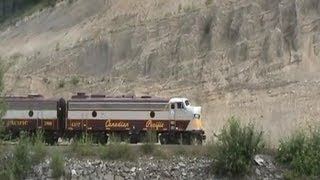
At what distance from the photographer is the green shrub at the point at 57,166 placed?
30422 mm

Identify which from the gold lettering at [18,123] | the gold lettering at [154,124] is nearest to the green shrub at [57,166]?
the gold lettering at [154,124]

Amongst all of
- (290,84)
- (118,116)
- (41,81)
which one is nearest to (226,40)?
(290,84)

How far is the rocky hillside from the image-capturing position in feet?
162

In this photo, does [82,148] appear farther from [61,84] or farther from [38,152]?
[61,84]

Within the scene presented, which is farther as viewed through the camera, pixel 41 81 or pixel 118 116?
pixel 41 81

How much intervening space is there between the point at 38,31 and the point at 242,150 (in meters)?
44.5

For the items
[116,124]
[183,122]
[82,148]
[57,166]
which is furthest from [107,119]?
[57,166]

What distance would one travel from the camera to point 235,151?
30641 mm

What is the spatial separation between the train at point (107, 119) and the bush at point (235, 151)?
6401 mm

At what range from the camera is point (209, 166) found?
102 feet

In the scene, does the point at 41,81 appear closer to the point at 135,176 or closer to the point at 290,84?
the point at 290,84

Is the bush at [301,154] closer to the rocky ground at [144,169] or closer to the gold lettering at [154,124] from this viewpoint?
the rocky ground at [144,169]

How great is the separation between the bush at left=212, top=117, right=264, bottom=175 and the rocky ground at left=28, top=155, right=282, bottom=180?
16.9 inches

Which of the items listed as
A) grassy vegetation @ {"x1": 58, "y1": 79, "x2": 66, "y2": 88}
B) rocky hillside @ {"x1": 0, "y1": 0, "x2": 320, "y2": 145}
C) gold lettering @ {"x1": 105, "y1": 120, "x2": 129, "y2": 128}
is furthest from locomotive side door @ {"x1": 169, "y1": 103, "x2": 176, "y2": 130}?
grassy vegetation @ {"x1": 58, "y1": 79, "x2": 66, "y2": 88}
